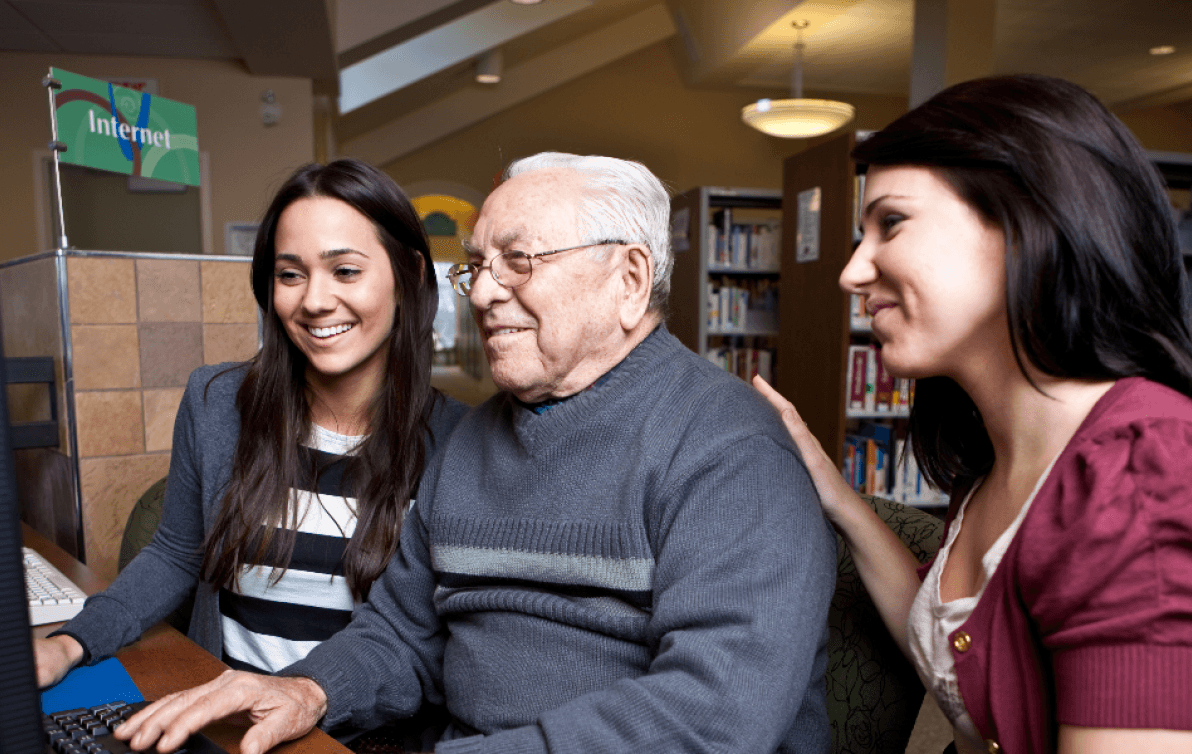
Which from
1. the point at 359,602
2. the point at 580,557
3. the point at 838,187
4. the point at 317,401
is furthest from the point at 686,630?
the point at 838,187

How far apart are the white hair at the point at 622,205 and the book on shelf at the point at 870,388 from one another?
8.65 ft

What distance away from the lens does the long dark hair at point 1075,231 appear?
0.71 m

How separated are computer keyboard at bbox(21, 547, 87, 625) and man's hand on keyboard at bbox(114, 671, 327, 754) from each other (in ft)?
Answer: 1.40

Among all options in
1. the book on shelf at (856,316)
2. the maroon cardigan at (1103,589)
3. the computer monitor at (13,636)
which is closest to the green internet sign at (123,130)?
the computer monitor at (13,636)

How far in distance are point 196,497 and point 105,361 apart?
2.30ft

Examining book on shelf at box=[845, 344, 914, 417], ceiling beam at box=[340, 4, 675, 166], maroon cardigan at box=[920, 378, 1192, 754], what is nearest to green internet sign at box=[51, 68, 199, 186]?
maroon cardigan at box=[920, 378, 1192, 754]

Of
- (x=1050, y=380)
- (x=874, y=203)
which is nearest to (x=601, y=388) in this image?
(x=874, y=203)

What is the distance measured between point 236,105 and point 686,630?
521 cm

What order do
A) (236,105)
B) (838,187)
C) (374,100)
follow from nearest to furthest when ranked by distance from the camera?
(838,187) → (236,105) → (374,100)

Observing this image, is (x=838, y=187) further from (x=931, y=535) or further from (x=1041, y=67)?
(x=1041, y=67)

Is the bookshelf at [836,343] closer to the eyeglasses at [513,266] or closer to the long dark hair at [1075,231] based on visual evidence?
the eyeglasses at [513,266]

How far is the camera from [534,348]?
1.06 m

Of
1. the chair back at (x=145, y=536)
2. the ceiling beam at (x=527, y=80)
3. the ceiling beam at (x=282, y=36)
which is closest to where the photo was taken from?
the chair back at (x=145, y=536)

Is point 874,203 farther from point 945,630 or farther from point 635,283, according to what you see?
point 945,630
